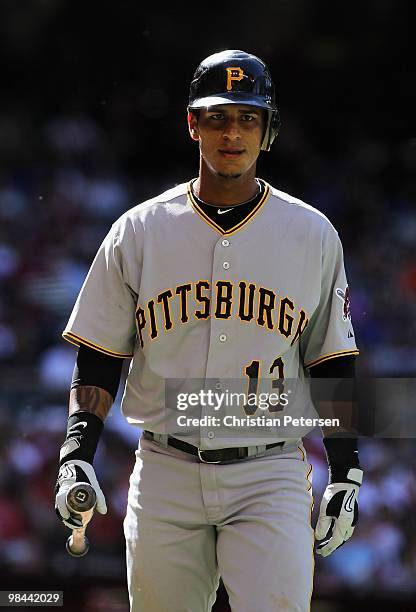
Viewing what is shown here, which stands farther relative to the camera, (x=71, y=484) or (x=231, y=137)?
(x=231, y=137)

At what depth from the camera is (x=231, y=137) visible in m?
2.76

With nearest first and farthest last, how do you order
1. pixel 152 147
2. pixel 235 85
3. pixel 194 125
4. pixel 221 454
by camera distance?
pixel 221 454 < pixel 235 85 < pixel 194 125 < pixel 152 147

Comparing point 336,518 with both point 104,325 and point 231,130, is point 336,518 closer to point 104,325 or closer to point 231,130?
point 104,325

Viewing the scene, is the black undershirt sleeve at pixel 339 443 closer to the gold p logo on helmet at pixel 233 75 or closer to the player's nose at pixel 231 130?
the player's nose at pixel 231 130

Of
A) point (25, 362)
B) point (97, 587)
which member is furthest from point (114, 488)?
point (25, 362)

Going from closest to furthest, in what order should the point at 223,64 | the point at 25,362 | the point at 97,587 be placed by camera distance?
the point at 223,64, the point at 97,587, the point at 25,362

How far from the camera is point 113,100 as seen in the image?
7.79 meters

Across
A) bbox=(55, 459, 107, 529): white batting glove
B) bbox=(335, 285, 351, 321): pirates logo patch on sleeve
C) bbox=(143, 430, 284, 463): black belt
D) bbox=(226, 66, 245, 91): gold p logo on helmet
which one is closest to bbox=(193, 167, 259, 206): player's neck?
bbox=(226, 66, 245, 91): gold p logo on helmet

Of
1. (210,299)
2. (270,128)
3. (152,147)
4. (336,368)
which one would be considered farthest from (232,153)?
(152,147)

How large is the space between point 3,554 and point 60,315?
1.50 meters

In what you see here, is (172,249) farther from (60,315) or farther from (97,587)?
(60,315)

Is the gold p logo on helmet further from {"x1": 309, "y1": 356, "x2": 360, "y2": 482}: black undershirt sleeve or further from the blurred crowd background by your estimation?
the blurred crowd background

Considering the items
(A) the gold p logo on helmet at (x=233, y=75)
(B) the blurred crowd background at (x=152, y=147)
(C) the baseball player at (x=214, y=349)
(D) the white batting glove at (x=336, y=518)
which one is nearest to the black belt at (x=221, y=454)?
(C) the baseball player at (x=214, y=349)

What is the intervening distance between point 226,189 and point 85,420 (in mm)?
685
